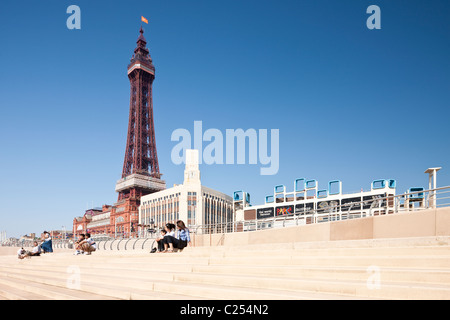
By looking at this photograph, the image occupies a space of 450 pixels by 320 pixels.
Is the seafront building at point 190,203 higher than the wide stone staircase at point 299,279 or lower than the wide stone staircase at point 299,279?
lower

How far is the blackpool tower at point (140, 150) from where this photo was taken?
124188 millimetres

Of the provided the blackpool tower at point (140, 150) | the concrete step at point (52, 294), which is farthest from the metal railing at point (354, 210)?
the blackpool tower at point (140, 150)

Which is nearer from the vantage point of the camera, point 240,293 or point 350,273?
point 240,293

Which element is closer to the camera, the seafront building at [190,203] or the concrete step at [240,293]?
the concrete step at [240,293]

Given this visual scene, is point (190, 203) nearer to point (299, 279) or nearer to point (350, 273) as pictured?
point (299, 279)

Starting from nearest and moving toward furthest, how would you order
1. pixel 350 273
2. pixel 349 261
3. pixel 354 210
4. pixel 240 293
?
pixel 240 293, pixel 350 273, pixel 349 261, pixel 354 210

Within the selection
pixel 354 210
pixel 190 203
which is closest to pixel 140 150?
pixel 190 203

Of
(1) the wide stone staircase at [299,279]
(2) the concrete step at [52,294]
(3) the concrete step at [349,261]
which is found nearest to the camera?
(1) the wide stone staircase at [299,279]

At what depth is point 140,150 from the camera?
127 m

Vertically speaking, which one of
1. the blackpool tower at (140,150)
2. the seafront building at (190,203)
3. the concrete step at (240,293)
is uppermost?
the blackpool tower at (140,150)

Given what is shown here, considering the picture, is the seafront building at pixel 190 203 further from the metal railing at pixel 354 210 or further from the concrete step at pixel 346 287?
→ the concrete step at pixel 346 287

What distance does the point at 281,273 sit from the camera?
6.11 metres

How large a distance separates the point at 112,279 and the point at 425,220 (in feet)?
22.4
